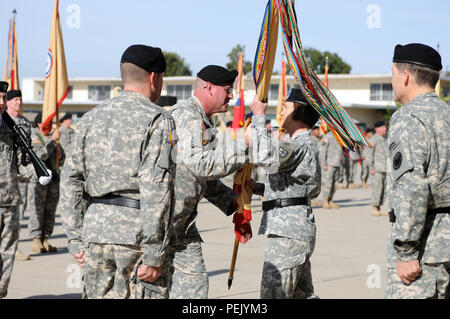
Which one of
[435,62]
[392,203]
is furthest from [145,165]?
[435,62]

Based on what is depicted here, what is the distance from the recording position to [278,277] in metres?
5.23

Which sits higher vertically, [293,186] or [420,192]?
[420,192]

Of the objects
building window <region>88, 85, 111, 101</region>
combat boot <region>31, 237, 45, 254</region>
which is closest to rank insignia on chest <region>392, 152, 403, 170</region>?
combat boot <region>31, 237, 45, 254</region>

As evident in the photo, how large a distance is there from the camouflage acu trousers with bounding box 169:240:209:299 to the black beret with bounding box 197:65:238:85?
1.26 m

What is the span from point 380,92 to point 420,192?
168 ft

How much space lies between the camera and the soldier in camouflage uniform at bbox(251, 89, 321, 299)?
5.23 metres

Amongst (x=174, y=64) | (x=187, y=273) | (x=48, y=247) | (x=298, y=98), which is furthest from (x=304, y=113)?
(x=174, y=64)

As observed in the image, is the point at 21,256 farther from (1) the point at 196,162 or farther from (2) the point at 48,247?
(1) the point at 196,162

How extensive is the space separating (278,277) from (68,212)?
5.96 feet

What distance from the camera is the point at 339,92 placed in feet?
181

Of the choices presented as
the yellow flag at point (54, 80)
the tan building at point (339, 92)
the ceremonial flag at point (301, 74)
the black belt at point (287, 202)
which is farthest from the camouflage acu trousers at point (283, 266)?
the tan building at point (339, 92)

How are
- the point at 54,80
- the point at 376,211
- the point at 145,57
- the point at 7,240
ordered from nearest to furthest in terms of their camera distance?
the point at 145,57 < the point at 7,240 < the point at 54,80 < the point at 376,211

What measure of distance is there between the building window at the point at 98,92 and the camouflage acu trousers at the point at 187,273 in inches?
2290

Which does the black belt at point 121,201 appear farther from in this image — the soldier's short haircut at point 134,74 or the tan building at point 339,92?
the tan building at point 339,92
